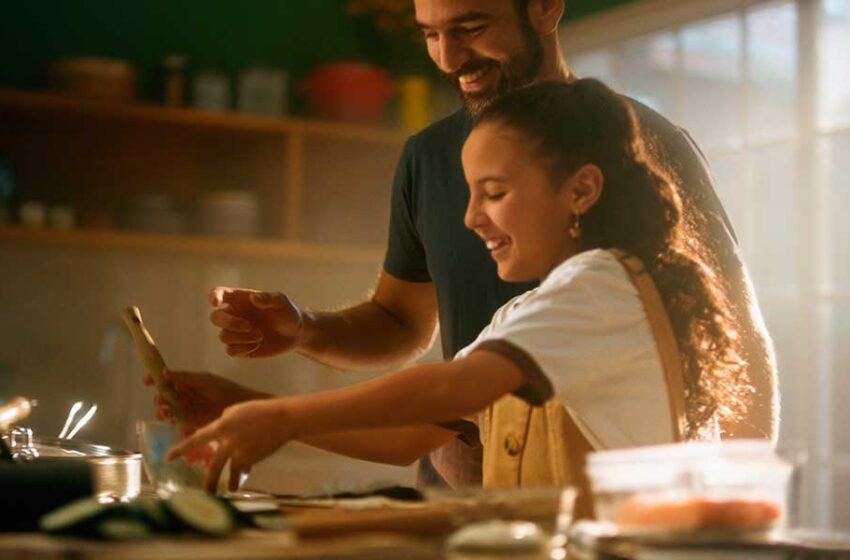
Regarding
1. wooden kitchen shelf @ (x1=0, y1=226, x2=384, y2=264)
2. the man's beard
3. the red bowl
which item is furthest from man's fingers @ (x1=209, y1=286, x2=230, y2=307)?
the red bowl

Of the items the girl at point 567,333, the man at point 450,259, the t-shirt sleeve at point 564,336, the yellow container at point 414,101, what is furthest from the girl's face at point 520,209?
the yellow container at point 414,101

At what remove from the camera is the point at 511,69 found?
202 cm

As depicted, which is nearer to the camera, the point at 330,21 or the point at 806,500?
the point at 806,500

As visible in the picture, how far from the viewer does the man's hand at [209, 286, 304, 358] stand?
1768mm

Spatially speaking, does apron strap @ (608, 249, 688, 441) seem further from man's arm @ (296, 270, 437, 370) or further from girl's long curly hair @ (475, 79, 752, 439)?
man's arm @ (296, 270, 437, 370)

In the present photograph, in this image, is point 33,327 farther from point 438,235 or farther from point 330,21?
point 438,235

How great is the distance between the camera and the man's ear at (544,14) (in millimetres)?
2053

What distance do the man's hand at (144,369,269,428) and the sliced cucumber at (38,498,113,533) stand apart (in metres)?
0.51

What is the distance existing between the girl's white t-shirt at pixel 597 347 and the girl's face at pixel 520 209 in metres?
0.08

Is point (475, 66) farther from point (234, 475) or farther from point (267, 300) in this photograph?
point (234, 475)

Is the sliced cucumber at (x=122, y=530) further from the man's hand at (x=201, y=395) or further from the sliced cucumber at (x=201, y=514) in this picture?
Result: the man's hand at (x=201, y=395)

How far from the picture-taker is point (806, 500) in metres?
4.05

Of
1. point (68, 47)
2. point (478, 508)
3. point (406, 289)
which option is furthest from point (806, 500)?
point (478, 508)

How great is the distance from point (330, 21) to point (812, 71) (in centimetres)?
192
